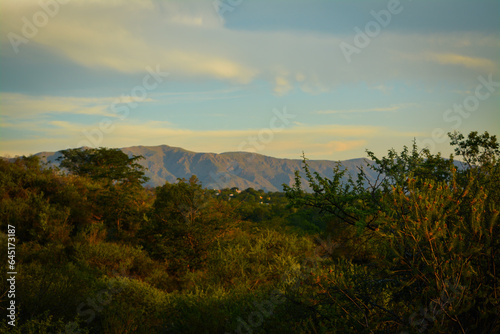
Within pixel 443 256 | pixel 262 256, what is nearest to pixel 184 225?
pixel 262 256

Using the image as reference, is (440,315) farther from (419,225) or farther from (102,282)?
(102,282)

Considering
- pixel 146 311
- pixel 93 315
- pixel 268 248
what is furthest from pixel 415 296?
pixel 268 248

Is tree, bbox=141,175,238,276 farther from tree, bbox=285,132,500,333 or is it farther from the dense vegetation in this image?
tree, bbox=285,132,500,333

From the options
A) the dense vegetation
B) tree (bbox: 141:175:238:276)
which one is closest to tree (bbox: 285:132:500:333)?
the dense vegetation

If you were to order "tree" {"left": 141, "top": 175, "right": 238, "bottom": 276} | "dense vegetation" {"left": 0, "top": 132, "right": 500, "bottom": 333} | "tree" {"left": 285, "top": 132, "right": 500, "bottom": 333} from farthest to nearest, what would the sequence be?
"tree" {"left": 141, "top": 175, "right": 238, "bottom": 276} → "dense vegetation" {"left": 0, "top": 132, "right": 500, "bottom": 333} → "tree" {"left": 285, "top": 132, "right": 500, "bottom": 333}

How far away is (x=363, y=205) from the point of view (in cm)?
1190

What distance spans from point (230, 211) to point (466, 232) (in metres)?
20.2

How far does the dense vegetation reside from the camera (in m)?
5.19

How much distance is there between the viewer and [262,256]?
1919 cm

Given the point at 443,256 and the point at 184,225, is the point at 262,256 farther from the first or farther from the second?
the point at 443,256

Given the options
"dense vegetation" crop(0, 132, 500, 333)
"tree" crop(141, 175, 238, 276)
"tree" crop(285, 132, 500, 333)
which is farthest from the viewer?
"tree" crop(141, 175, 238, 276)

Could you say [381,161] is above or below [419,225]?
above

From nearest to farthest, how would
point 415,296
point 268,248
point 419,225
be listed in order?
1. point 419,225
2. point 415,296
3. point 268,248

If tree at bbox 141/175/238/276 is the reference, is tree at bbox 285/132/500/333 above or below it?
above
